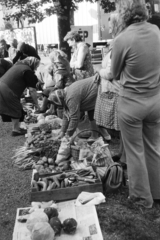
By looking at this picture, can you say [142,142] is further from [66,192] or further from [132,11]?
[132,11]

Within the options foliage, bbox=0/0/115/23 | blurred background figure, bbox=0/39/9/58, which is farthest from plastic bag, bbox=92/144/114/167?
blurred background figure, bbox=0/39/9/58

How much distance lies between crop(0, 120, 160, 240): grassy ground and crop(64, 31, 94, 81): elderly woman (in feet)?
8.88

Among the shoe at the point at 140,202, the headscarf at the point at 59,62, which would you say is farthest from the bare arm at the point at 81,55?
the shoe at the point at 140,202

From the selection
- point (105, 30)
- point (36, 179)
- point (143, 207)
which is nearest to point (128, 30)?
point (143, 207)

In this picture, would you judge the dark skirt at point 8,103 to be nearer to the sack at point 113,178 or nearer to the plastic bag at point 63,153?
the plastic bag at point 63,153

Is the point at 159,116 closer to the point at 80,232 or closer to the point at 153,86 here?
the point at 153,86

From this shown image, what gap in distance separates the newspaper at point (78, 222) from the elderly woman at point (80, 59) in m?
3.41

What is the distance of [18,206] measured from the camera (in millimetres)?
3430

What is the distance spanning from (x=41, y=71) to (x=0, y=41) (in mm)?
3095

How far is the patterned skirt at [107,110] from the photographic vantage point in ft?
13.7

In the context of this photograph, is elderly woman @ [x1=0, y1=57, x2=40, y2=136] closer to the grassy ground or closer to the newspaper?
the grassy ground

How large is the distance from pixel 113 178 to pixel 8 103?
10.1 feet

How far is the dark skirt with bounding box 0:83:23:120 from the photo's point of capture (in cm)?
579

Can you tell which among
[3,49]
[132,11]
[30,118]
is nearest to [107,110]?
[132,11]
